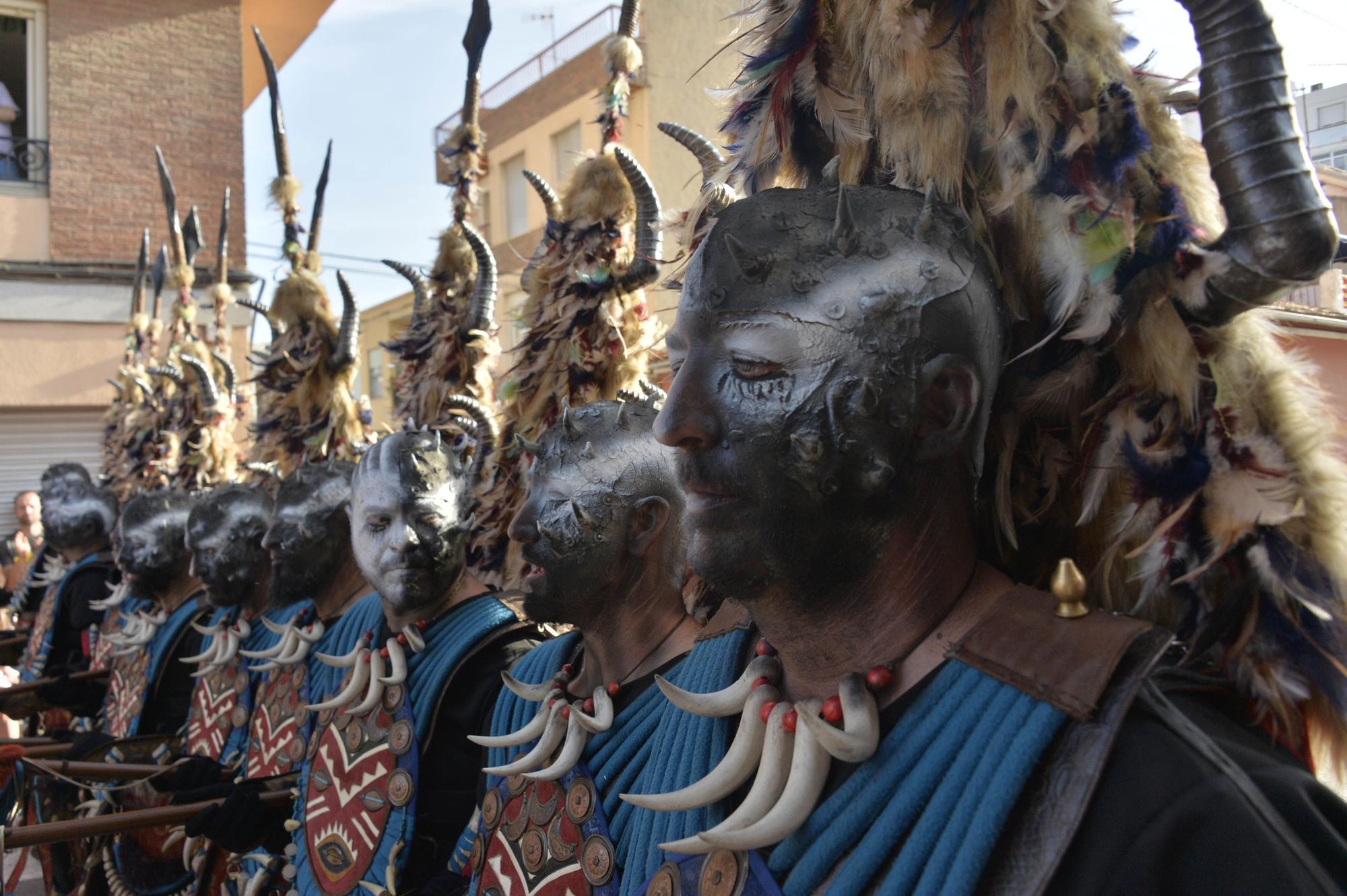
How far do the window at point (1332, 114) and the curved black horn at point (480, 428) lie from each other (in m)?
2.39

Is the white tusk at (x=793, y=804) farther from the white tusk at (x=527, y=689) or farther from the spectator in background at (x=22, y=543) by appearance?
the spectator in background at (x=22, y=543)

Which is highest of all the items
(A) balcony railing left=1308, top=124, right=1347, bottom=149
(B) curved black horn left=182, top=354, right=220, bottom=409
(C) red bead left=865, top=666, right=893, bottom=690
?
(A) balcony railing left=1308, top=124, right=1347, bottom=149

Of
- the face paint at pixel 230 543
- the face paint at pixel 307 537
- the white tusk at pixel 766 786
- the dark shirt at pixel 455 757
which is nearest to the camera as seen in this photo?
the white tusk at pixel 766 786

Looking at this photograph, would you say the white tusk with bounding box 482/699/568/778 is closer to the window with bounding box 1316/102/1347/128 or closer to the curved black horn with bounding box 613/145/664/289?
the curved black horn with bounding box 613/145/664/289

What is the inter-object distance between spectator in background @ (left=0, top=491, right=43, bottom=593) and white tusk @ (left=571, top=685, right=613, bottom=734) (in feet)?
31.6

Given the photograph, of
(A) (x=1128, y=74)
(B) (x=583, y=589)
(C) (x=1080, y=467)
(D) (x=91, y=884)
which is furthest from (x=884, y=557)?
(D) (x=91, y=884)

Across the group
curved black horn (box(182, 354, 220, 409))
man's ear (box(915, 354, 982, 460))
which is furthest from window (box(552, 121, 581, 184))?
A: man's ear (box(915, 354, 982, 460))

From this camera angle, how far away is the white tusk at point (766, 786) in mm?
1288

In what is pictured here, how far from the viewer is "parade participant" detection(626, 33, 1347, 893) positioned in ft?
3.57

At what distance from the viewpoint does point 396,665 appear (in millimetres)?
2830

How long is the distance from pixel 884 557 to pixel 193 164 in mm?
12409

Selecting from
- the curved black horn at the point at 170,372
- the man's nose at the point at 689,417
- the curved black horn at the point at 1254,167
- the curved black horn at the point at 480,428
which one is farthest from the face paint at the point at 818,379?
the curved black horn at the point at 170,372

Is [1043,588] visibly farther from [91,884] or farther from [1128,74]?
[91,884]

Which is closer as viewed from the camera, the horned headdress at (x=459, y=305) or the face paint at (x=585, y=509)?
the face paint at (x=585, y=509)
